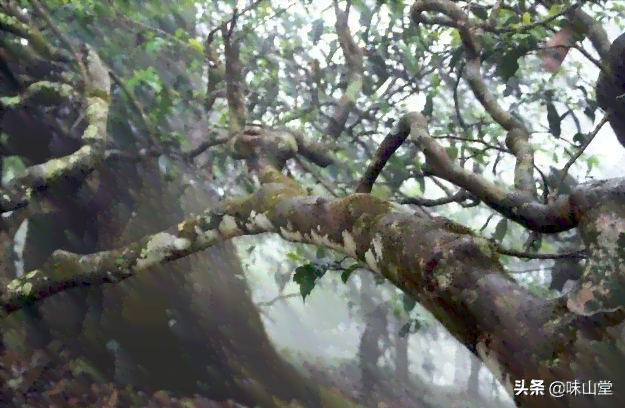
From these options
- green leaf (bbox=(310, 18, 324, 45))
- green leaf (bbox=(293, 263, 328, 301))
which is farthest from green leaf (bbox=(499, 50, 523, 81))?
green leaf (bbox=(310, 18, 324, 45))

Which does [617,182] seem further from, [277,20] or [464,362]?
[464,362]

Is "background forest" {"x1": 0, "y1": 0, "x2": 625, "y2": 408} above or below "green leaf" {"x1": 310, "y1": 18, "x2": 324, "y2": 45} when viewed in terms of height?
below

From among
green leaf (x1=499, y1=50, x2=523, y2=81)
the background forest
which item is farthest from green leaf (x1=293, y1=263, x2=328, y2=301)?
green leaf (x1=499, y1=50, x2=523, y2=81)

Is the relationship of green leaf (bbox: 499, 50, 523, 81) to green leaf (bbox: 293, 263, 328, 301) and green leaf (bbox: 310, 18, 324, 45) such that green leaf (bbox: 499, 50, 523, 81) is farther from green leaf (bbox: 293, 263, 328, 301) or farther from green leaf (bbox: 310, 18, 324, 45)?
green leaf (bbox: 310, 18, 324, 45)

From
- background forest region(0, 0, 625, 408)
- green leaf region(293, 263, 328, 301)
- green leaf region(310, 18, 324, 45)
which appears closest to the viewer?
background forest region(0, 0, 625, 408)

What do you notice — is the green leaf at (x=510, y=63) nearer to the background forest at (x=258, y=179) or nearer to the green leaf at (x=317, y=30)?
the background forest at (x=258, y=179)

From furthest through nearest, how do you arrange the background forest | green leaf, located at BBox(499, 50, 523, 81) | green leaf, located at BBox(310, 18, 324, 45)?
green leaf, located at BBox(310, 18, 324, 45), green leaf, located at BBox(499, 50, 523, 81), the background forest

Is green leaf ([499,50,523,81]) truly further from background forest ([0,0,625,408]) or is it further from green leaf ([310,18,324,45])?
green leaf ([310,18,324,45])

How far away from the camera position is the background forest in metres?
1.11

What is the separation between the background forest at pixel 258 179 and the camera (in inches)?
43.8

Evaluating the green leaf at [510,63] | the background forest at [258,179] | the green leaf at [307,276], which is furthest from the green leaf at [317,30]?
the green leaf at [307,276]

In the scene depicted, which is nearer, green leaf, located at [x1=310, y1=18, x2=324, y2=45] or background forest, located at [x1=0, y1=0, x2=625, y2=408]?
background forest, located at [x1=0, y1=0, x2=625, y2=408]

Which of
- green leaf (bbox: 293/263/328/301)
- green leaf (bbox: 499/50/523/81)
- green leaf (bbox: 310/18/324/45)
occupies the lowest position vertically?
green leaf (bbox: 293/263/328/301)

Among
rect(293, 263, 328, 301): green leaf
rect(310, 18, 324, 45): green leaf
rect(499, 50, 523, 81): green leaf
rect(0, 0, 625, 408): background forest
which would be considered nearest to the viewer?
rect(0, 0, 625, 408): background forest
